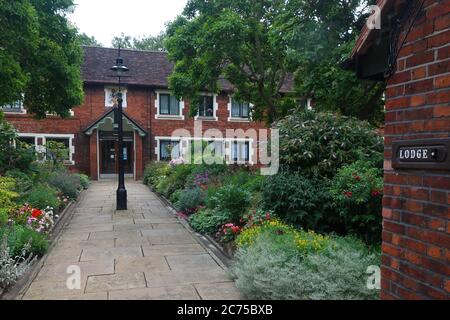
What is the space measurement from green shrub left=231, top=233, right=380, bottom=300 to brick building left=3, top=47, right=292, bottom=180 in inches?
639

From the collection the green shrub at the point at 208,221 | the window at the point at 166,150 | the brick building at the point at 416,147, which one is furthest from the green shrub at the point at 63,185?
the brick building at the point at 416,147

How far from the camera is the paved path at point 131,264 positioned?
175 inches

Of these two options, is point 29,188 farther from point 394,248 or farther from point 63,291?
point 394,248

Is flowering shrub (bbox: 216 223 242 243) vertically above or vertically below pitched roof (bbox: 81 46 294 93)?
below

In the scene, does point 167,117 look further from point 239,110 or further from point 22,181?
point 22,181

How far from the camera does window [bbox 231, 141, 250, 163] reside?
24.1 meters

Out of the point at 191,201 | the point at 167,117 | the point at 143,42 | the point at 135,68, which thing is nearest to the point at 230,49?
the point at 191,201

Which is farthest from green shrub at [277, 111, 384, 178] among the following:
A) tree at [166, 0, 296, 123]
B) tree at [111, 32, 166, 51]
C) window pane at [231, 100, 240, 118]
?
tree at [111, 32, 166, 51]

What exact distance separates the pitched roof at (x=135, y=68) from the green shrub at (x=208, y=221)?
48.5 ft

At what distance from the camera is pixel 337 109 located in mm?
10836

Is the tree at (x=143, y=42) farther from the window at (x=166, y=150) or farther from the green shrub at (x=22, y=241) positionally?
the green shrub at (x=22, y=241)

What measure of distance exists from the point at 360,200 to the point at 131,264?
3.56m

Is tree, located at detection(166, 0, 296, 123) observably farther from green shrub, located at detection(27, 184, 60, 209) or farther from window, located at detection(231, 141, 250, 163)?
window, located at detection(231, 141, 250, 163)

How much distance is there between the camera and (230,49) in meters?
12.8
